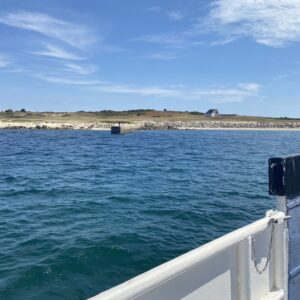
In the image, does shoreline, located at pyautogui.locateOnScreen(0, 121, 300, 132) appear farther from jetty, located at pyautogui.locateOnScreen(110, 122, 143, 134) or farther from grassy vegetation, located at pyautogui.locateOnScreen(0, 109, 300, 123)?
grassy vegetation, located at pyautogui.locateOnScreen(0, 109, 300, 123)

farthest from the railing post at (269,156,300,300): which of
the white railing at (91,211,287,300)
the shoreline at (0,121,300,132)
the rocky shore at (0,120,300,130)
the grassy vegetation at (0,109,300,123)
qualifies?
the grassy vegetation at (0,109,300,123)

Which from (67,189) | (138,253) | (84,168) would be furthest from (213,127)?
(138,253)

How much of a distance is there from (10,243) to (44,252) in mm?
1268

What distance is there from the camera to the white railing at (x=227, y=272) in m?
2.75

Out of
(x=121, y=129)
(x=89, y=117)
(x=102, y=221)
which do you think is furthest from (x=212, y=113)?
(x=102, y=221)

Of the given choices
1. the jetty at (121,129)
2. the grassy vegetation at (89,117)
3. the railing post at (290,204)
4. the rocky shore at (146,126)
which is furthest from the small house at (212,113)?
the railing post at (290,204)

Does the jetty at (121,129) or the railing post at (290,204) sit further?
the jetty at (121,129)

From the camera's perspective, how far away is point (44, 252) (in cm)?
1010

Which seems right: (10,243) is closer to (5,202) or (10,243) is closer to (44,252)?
(44,252)

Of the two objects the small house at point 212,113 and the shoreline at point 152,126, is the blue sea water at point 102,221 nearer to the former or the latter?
the shoreline at point 152,126

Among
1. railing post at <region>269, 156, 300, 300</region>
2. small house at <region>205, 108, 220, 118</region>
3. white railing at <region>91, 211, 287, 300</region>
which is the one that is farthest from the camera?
small house at <region>205, 108, 220, 118</region>

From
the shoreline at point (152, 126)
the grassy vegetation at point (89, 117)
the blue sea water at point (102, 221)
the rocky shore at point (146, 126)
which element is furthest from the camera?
the grassy vegetation at point (89, 117)

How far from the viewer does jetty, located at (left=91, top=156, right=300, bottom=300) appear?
2832mm

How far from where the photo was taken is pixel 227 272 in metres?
3.55
